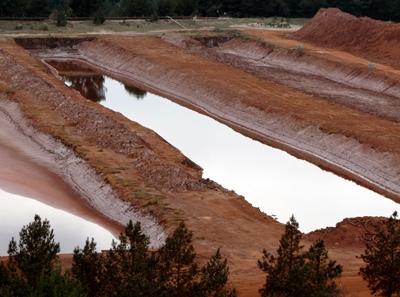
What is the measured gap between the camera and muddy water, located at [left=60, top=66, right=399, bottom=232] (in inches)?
1099

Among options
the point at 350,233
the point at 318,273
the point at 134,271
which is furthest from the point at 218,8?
the point at 134,271

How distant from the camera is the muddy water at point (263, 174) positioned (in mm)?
27922

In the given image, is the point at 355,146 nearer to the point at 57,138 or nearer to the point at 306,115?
the point at 306,115

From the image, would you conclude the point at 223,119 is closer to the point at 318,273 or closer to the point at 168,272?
the point at 168,272

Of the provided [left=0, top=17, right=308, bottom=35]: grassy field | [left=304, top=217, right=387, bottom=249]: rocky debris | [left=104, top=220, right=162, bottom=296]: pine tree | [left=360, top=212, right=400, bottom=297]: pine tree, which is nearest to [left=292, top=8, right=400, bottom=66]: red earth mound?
[left=0, top=17, right=308, bottom=35]: grassy field

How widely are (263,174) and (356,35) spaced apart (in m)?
33.4

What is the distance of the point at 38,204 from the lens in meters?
27.5

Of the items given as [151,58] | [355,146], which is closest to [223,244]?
[355,146]

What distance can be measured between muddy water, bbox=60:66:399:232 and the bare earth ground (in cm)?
98

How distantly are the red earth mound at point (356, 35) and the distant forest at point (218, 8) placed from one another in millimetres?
14132

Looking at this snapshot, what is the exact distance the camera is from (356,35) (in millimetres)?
62562

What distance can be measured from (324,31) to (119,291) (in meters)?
54.8

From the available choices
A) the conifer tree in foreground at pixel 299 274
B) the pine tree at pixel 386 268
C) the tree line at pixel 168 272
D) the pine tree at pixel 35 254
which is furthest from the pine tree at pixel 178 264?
the pine tree at pixel 386 268

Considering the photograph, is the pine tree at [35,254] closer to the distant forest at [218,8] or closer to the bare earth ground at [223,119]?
the bare earth ground at [223,119]
